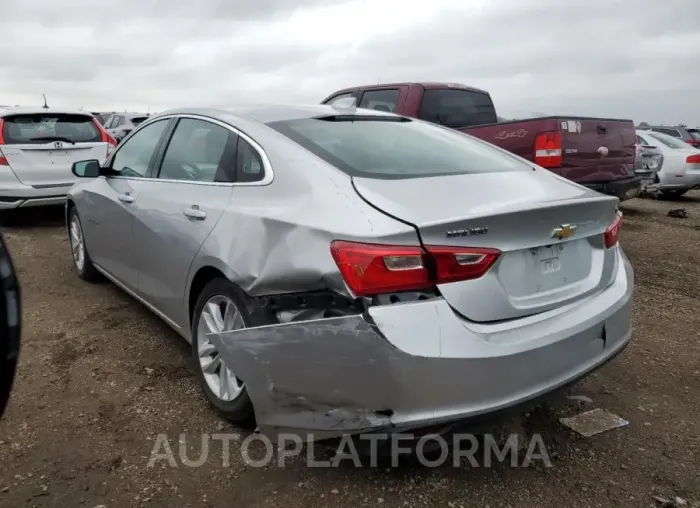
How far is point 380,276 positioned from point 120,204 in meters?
2.53

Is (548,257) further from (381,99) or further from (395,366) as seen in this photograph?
(381,99)

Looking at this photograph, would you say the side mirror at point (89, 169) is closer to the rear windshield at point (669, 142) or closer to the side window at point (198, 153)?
the side window at point (198, 153)

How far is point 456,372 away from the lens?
6.66 ft

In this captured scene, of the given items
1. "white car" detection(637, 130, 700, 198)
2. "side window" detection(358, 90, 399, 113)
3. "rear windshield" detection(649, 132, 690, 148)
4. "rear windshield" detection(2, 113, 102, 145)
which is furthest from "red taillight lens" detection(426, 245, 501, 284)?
"rear windshield" detection(649, 132, 690, 148)

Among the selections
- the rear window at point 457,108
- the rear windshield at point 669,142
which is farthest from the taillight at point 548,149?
the rear windshield at point 669,142

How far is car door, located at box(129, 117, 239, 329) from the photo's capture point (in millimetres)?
2939

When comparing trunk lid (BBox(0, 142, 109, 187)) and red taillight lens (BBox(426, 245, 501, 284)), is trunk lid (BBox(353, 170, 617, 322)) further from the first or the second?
trunk lid (BBox(0, 142, 109, 187))

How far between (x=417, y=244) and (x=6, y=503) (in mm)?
1915

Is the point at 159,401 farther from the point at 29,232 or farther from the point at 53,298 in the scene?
the point at 29,232

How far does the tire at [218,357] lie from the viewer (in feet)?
8.23

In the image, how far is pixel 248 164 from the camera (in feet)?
9.23

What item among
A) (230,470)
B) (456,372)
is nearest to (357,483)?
(230,470)

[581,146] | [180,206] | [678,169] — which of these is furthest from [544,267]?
[678,169]

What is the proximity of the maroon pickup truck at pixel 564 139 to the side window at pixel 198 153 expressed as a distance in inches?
137
